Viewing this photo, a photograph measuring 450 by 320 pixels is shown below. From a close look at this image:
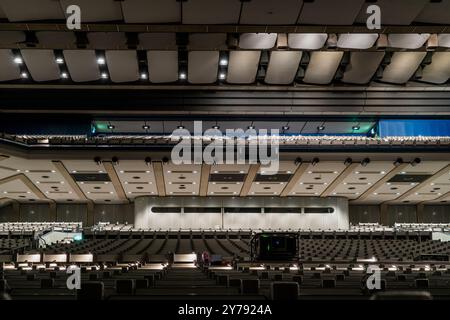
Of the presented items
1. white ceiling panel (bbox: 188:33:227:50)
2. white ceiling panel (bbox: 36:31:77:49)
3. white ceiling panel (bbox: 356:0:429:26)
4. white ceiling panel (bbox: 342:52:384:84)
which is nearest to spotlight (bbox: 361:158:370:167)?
white ceiling panel (bbox: 342:52:384:84)

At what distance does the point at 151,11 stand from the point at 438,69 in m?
17.5

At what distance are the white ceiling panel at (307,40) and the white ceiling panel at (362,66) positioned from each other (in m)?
3.78

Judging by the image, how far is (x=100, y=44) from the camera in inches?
940

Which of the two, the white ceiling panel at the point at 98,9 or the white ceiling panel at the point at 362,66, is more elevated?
the white ceiling panel at the point at 362,66

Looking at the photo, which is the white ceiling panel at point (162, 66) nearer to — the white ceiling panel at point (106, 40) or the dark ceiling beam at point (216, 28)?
the white ceiling panel at point (106, 40)

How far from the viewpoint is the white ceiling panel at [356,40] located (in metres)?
24.1

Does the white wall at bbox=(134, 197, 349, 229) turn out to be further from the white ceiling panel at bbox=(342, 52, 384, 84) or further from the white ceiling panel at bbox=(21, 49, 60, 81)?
the white ceiling panel at bbox=(21, 49, 60, 81)

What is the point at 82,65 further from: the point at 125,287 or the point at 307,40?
the point at 125,287

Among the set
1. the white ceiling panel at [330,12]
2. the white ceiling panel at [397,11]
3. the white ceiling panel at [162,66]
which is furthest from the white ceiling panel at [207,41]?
the white ceiling panel at [397,11]

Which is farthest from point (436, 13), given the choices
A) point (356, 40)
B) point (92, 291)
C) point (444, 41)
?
point (92, 291)

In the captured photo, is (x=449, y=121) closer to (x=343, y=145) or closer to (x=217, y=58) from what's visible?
(x=343, y=145)

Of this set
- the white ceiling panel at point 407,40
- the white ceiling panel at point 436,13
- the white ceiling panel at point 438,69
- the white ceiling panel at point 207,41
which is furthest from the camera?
the white ceiling panel at point 438,69
